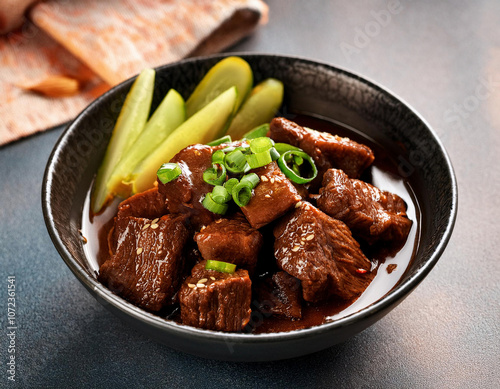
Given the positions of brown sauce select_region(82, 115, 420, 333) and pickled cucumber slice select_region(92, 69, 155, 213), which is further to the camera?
pickled cucumber slice select_region(92, 69, 155, 213)

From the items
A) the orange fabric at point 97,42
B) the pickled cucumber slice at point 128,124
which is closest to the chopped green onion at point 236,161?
the pickled cucumber slice at point 128,124

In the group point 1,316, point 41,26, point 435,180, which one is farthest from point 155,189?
point 41,26

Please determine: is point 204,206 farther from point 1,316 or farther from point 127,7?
point 127,7

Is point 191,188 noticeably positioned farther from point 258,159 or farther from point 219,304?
point 219,304

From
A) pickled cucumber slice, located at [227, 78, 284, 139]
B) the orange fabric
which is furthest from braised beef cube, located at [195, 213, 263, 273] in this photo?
the orange fabric

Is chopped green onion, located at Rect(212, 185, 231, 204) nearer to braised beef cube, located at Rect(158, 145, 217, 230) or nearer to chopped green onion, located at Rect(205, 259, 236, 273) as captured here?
braised beef cube, located at Rect(158, 145, 217, 230)
